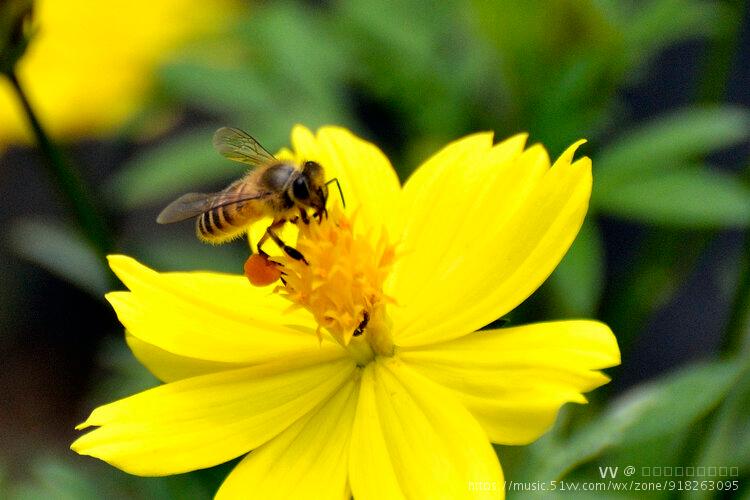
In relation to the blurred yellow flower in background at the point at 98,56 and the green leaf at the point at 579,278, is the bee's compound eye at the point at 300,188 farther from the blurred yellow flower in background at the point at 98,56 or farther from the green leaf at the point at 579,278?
the blurred yellow flower in background at the point at 98,56

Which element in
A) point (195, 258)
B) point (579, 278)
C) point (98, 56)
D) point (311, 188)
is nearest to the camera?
point (311, 188)

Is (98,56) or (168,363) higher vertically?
(98,56)

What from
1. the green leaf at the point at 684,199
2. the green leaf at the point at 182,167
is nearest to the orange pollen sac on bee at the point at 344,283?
the green leaf at the point at 684,199

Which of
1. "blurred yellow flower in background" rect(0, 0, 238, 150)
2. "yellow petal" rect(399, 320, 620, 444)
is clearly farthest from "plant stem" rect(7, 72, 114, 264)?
"blurred yellow flower in background" rect(0, 0, 238, 150)

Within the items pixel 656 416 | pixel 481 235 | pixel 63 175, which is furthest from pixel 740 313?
pixel 63 175

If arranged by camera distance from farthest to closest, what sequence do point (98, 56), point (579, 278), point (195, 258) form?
1. point (98, 56)
2. point (195, 258)
3. point (579, 278)

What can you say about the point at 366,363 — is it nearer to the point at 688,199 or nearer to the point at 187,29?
the point at 688,199

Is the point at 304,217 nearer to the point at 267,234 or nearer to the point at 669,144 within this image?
the point at 267,234
